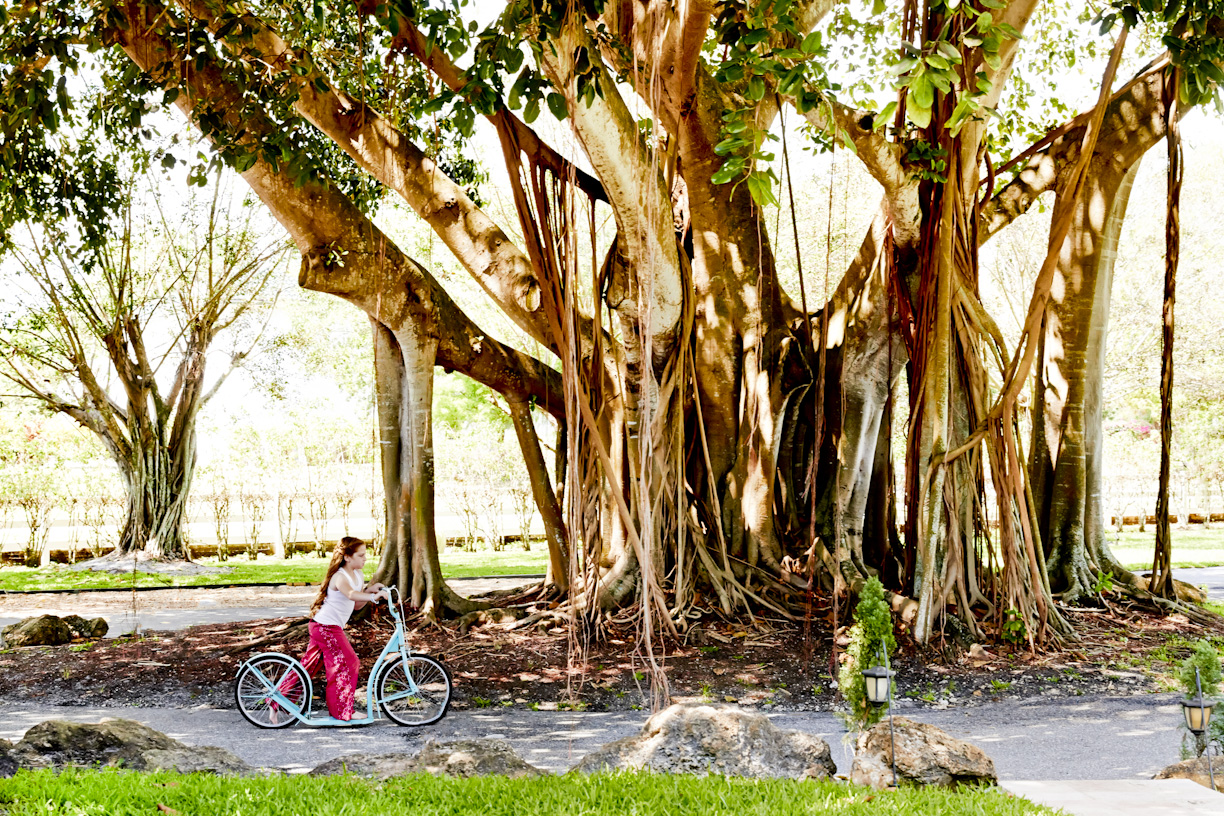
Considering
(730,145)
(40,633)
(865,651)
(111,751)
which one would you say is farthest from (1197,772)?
(40,633)

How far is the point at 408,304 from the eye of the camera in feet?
22.9

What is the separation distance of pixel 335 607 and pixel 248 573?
9.24 metres

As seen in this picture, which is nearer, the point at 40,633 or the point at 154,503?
the point at 40,633

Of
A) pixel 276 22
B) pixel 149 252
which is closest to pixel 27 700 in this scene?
pixel 276 22

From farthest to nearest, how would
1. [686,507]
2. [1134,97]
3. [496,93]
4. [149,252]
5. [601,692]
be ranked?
[149,252] → [1134,97] → [686,507] → [601,692] → [496,93]

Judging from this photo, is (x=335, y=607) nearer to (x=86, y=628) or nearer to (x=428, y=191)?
(x=428, y=191)

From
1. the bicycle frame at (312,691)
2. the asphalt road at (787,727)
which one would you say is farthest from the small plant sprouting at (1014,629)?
the bicycle frame at (312,691)

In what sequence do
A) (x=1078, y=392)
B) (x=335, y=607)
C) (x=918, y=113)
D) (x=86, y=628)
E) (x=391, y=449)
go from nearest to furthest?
(x=918, y=113) < (x=335, y=607) < (x=391, y=449) < (x=1078, y=392) < (x=86, y=628)

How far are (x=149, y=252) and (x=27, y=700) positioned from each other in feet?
31.8

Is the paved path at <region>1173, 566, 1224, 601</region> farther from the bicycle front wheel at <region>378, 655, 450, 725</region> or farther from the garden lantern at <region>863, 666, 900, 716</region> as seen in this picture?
the bicycle front wheel at <region>378, 655, 450, 725</region>

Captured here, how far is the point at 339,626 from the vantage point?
4.88 meters

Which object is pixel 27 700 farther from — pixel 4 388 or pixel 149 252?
pixel 4 388

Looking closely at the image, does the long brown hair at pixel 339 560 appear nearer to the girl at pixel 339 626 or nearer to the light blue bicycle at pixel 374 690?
the girl at pixel 339 626

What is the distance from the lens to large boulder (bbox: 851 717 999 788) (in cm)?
336
